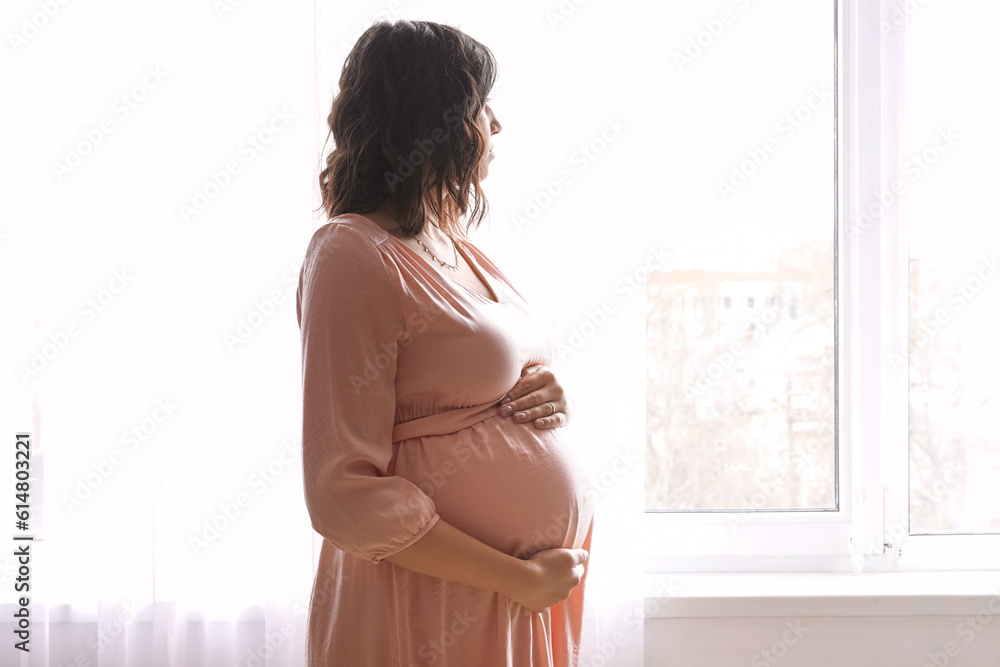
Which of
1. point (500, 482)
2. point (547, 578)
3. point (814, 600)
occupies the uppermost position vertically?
point (500, 482)

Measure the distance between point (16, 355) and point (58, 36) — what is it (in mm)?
611

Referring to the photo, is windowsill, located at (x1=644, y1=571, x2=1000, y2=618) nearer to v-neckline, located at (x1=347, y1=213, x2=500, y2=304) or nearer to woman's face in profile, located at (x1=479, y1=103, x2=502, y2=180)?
v-neckline, located at (x1=347, y1=213, x2=500, y2=304)

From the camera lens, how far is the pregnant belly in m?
0.85

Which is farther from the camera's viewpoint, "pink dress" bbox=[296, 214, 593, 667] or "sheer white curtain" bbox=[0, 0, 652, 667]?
"sheer white curtain" bbox=[0, 0, 652, 667]

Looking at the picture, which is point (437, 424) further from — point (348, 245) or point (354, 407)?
point (348, 245)

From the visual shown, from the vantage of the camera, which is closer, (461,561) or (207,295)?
(461,561)

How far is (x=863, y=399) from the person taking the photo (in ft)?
5.29

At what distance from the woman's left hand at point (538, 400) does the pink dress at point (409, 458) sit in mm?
14

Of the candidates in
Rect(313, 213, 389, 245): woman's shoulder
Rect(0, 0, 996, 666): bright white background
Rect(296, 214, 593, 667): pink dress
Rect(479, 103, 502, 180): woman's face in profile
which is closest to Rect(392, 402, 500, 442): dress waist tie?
Rect(296, 214, 593, 667): pink dress

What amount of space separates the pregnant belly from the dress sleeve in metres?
0.06

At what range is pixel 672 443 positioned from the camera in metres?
1.62

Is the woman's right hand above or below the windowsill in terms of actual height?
above

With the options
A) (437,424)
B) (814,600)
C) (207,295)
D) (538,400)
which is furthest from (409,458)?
(814,600)

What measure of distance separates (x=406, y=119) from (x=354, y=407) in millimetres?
347
